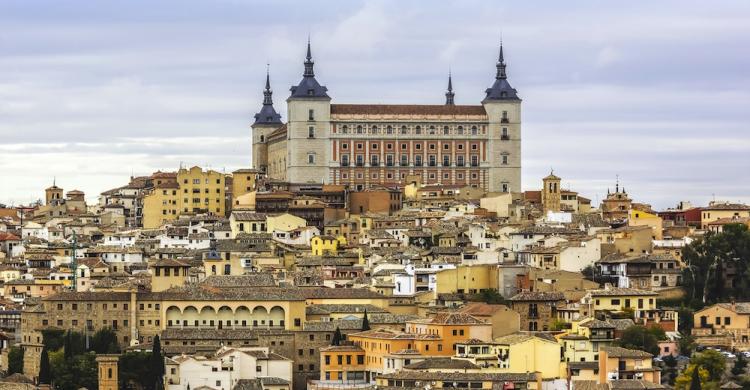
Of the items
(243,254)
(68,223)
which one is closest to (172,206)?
(68,223)

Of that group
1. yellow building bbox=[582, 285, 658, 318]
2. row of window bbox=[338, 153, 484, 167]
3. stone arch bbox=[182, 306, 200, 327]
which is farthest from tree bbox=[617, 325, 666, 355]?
row of window bbox=[338, 153, 484, 167]

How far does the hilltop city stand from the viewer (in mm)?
71312

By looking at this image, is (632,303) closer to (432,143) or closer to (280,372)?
(280,372)

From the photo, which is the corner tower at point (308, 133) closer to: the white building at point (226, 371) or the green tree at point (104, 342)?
the green tree at point (104, 342)

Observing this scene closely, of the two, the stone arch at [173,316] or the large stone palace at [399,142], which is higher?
the large stone palace at [399,142]

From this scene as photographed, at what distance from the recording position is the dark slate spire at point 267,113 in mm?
135875

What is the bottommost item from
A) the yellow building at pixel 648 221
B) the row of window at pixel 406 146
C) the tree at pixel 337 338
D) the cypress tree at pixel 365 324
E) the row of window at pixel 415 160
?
the tree at pixel 337 338

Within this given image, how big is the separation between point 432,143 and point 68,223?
22.1 metres

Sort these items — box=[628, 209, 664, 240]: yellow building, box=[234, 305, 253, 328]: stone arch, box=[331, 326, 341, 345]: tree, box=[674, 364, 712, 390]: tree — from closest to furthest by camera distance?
box=[674, 364, 712, 390]: tree < box=[331, 326, 341, 345]: tree < box=[234, 305, 253, 328]: stone arch < box=[628, 209, 664, 240]: yellow building

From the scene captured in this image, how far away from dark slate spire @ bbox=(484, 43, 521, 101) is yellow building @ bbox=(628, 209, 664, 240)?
25.7 metres

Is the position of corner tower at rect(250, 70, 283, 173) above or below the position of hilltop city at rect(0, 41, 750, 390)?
above

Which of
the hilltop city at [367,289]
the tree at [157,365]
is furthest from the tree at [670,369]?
the tree at [157,365]

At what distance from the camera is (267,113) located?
450 ft

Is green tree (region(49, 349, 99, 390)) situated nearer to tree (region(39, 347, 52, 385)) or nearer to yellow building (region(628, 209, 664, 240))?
tree (region(39, 347, 52, 385))
